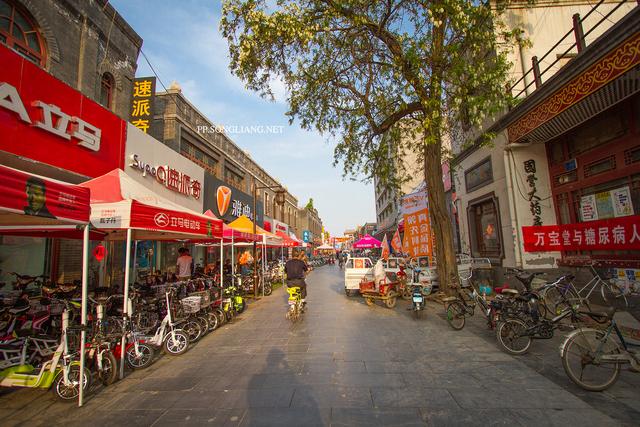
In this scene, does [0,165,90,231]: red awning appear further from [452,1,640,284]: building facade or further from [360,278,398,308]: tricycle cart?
[452,1,640,284]: building facade

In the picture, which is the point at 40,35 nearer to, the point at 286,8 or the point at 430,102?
the point at 286,8

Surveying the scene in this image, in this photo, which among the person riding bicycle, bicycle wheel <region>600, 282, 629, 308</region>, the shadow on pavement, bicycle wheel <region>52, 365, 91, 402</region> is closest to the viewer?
the shadow on pavement

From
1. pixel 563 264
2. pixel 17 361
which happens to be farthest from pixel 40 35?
pixel 563 264

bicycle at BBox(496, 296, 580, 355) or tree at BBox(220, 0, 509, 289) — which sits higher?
tree at BBox(220, 0, 509, 289)

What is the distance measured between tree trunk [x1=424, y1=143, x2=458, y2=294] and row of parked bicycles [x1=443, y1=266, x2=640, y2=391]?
193 centimetres

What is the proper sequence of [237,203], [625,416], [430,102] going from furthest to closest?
[237,203] < [430,102] < [625,416]

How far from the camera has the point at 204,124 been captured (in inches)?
669

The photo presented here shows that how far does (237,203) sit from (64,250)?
11336mm

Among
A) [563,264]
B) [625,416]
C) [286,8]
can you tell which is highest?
[286,8]

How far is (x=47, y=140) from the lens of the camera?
7.58 m

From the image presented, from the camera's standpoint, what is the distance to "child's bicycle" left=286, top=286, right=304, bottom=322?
851cm

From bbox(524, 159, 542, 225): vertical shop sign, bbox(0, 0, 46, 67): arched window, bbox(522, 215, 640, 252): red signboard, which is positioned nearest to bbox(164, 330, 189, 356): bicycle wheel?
bbox(0, 0, 46, 67): arched window

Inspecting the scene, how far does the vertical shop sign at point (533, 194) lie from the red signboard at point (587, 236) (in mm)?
391

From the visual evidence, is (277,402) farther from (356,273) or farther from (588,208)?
(588,208)
